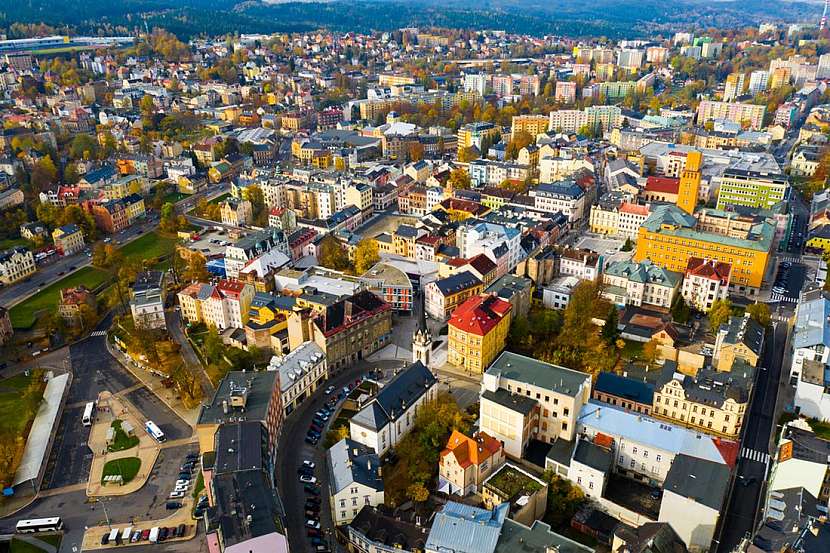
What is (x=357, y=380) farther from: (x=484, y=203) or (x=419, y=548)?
(x=484, y=203)

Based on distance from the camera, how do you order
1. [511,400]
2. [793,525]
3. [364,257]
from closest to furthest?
1. [793,525]
2. [511,400]
3. [364,257]

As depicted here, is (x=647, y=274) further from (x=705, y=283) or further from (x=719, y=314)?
(x=719, y=314)

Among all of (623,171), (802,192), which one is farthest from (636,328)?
(802,192)

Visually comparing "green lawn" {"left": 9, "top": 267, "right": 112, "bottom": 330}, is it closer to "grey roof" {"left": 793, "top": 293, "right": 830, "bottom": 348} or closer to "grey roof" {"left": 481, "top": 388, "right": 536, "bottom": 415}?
"grey roof" {"left": 481, "top": 388, "right": 536, "bottom": 415}

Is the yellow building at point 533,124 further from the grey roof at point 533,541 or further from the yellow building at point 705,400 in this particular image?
the grey roof at point 533,541

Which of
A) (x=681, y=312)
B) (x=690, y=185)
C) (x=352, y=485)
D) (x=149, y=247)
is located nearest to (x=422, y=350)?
(x=352, y=485)

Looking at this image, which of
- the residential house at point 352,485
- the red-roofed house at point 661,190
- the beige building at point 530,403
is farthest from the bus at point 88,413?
the red-roofed house at point 661,190
